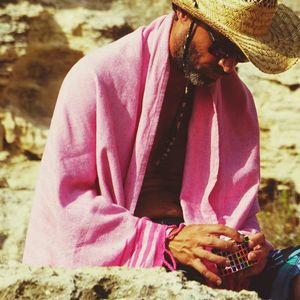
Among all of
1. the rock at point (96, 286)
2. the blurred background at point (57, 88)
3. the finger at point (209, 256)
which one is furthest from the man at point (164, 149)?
the blurred background at point (57, 88)

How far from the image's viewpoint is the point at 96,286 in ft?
9.00

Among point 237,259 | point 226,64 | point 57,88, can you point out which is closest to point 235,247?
point 237,259

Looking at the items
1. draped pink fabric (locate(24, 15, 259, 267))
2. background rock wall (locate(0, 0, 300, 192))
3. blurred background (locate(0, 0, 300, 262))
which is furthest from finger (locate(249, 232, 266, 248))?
background rock wall (locate(0, 0, 300, 192))

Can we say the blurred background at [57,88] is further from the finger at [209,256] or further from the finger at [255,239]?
the finger at [209,256]

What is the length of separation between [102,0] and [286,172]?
1.77m

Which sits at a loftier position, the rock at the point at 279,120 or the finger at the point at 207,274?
the finger at the point at 207,274

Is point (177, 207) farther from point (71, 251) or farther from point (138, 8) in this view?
point (138, 8)

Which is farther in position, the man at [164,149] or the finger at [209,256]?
the man at [164,149]

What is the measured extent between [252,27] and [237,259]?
88 cm

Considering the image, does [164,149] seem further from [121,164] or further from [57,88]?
[57,88]

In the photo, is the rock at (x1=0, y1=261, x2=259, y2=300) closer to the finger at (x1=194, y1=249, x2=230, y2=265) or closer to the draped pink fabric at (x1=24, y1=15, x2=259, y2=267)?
the finger at (x1=194, y1=249, x2=230, y2=265)

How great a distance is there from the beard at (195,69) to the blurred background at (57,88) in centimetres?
259

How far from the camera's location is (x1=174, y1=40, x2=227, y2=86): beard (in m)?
3.54

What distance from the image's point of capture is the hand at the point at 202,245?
10.8 ft
